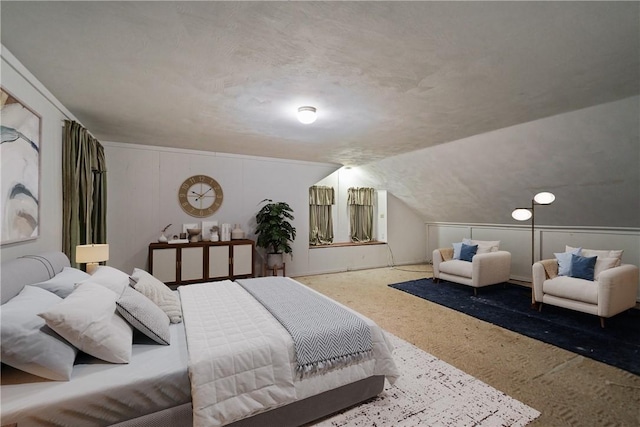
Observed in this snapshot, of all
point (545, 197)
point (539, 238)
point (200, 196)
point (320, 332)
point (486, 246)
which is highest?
point (200, 196)

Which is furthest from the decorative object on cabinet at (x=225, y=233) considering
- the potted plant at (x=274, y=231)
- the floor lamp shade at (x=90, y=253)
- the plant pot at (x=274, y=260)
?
the floor lamp shade at (x=90, y=253)

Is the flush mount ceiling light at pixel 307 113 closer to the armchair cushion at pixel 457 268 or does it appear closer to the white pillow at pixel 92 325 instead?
the white pillow at pixel 92 325

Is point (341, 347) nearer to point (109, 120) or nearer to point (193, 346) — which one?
point (193, 346)

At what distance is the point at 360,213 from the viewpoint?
22.9ft

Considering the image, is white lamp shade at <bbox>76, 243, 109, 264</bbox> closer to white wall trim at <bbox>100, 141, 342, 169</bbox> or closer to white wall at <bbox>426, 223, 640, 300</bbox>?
white wall trim at <bbox>100, 141, 342, 169</bbox>

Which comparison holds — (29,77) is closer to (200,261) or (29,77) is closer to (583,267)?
(200,261)

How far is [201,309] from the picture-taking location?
2.29 metres

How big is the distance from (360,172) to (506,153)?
3.15 metres

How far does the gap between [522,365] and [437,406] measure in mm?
1120

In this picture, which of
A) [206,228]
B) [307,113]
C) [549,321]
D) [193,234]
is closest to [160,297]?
[307,113]

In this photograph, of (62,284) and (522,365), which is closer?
(62,284)

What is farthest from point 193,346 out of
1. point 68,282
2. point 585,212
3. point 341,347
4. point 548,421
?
point 585,212

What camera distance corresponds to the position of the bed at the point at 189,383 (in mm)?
1306

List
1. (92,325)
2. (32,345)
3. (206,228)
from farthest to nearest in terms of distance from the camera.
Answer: (206,228), (92,325), (32,345)
